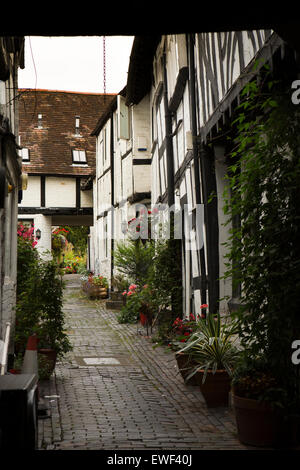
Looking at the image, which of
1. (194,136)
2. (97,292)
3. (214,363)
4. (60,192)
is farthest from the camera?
(60,192)

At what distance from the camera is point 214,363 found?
5867 millimetres

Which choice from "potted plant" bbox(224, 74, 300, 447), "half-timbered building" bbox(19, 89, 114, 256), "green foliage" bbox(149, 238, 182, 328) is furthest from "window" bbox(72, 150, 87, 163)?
"potted plant" bbox(224, 74, 300, 447)

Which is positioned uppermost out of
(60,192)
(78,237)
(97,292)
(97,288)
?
(60,192)

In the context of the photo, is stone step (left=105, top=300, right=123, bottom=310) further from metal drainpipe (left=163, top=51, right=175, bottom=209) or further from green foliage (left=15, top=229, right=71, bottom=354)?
green foliage (left=15, top=229, right=71, bottom=354)

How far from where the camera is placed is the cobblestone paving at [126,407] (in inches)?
188

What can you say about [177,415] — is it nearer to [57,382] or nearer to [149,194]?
[57,382]

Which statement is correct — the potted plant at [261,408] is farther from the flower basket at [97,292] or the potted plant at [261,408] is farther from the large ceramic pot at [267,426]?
the flower basket at [97,292]

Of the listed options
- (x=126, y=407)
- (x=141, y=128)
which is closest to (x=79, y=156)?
(x=141, y=128)

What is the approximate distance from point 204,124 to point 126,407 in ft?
13.5

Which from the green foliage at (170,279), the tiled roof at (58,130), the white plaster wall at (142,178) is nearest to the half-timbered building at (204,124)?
the green foliage at (170,279)

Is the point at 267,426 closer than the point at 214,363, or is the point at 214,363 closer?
the point at 267,426

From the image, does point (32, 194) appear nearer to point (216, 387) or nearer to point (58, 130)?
point (58, 130)

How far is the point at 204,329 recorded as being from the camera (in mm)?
6176

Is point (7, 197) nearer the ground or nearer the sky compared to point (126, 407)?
nearer the sky
